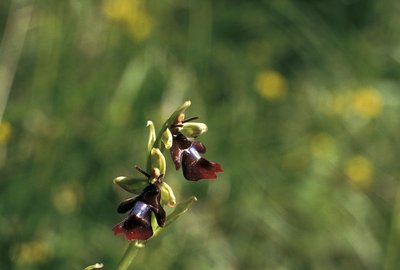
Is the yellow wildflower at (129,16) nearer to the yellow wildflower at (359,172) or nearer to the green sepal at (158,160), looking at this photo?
the yellow wildflower at (359,172)

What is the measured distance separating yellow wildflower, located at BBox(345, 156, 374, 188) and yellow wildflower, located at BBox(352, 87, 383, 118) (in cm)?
23

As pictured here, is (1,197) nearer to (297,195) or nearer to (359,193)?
(297,195)

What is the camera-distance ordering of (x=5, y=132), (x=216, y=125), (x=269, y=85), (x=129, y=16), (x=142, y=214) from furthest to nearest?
(x=269, y=85)
(x=129, y=16)
(x=216, y=125)
(x=5, y=132)
(x=142, y=214)

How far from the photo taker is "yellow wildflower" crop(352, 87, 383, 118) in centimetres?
378

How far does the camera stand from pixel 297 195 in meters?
3.42

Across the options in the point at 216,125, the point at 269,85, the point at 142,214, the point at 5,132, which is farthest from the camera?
the point at 269,85

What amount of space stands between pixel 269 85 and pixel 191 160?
2.05 metres

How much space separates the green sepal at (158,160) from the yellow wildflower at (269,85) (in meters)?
1.99

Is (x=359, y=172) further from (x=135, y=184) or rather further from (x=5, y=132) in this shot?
(x=135, y=184)

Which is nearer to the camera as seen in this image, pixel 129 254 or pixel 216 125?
pixel 129 254

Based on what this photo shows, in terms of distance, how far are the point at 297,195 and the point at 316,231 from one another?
0.15 m

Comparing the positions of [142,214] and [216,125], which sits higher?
[142,214]

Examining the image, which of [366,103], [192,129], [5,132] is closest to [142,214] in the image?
[192,129]

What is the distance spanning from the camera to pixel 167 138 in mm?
1695
